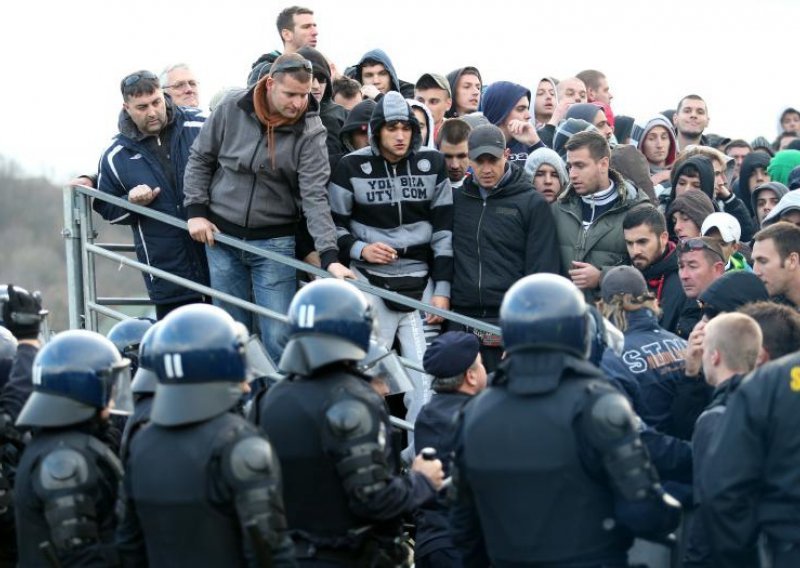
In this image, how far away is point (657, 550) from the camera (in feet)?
21.9

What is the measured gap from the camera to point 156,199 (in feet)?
30.8

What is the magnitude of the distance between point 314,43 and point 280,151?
5.92ft

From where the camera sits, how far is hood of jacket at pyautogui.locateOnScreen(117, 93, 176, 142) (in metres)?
9.44

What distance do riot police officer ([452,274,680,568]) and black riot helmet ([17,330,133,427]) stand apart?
5.30 feet

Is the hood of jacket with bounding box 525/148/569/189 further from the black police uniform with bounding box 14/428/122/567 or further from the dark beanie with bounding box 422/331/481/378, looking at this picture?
the black police uniform with bounding box 14/428/122/567

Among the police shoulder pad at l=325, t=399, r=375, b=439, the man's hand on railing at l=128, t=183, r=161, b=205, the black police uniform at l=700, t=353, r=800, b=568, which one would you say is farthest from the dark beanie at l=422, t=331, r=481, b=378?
the man's hand on railing at l=128, t=183, r=161, b=205

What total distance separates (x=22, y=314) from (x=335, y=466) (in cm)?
258

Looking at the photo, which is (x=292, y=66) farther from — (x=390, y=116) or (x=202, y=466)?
(x=202, y=466)

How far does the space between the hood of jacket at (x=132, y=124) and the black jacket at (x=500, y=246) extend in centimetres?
200

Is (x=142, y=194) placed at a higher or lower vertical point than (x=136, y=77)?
lower

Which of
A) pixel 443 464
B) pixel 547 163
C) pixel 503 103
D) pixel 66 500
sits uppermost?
pixel 503 103

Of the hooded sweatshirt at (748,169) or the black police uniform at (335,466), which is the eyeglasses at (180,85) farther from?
the black police uniform at (335,466)

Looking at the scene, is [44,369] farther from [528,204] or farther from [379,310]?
[528,204]

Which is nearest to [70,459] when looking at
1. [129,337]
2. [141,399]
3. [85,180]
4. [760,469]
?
[141,399]
